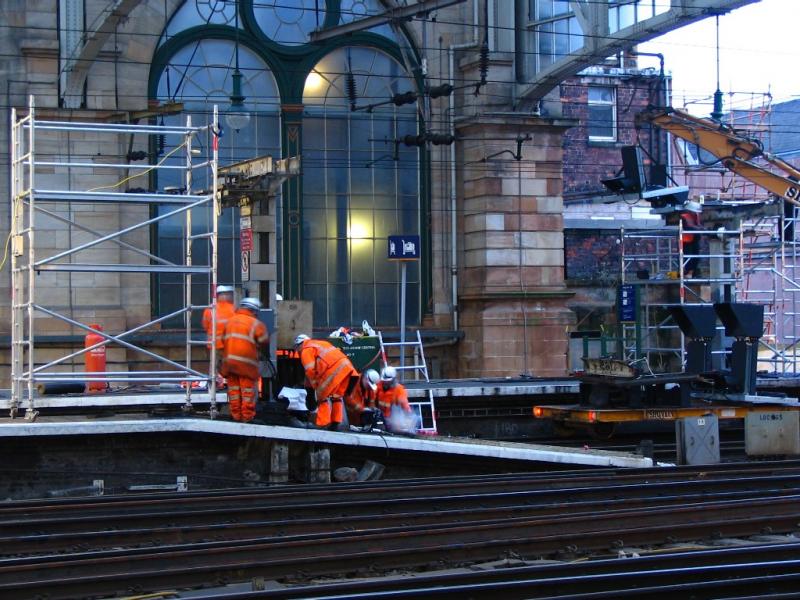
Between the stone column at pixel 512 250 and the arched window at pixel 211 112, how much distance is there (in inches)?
157

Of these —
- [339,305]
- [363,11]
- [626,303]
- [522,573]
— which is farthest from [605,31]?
[522,573]

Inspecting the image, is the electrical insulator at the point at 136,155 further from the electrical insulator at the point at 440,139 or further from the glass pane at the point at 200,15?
the electrical insulator at the point at 440,139

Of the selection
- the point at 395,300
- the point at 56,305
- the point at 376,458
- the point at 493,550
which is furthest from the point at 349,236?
the point at 493,550

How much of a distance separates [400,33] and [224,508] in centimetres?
1517

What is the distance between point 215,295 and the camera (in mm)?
15289

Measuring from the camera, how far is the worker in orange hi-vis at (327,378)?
15.7 meters

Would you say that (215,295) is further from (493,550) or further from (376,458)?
(493,550)

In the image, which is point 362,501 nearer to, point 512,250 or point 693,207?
point 693,207

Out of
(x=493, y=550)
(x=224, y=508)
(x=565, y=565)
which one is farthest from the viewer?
(x=224, y=508)

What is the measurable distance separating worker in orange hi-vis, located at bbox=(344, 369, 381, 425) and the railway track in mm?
2450

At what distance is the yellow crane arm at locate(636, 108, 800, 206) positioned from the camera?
25.9 meters

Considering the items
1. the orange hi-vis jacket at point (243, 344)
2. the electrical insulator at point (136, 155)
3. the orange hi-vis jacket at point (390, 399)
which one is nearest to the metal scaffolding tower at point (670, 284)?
the orange hi-vis jacket at point (390, 399)

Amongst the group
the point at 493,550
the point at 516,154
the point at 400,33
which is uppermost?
the point at 400,33

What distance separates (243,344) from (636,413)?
6741mm
